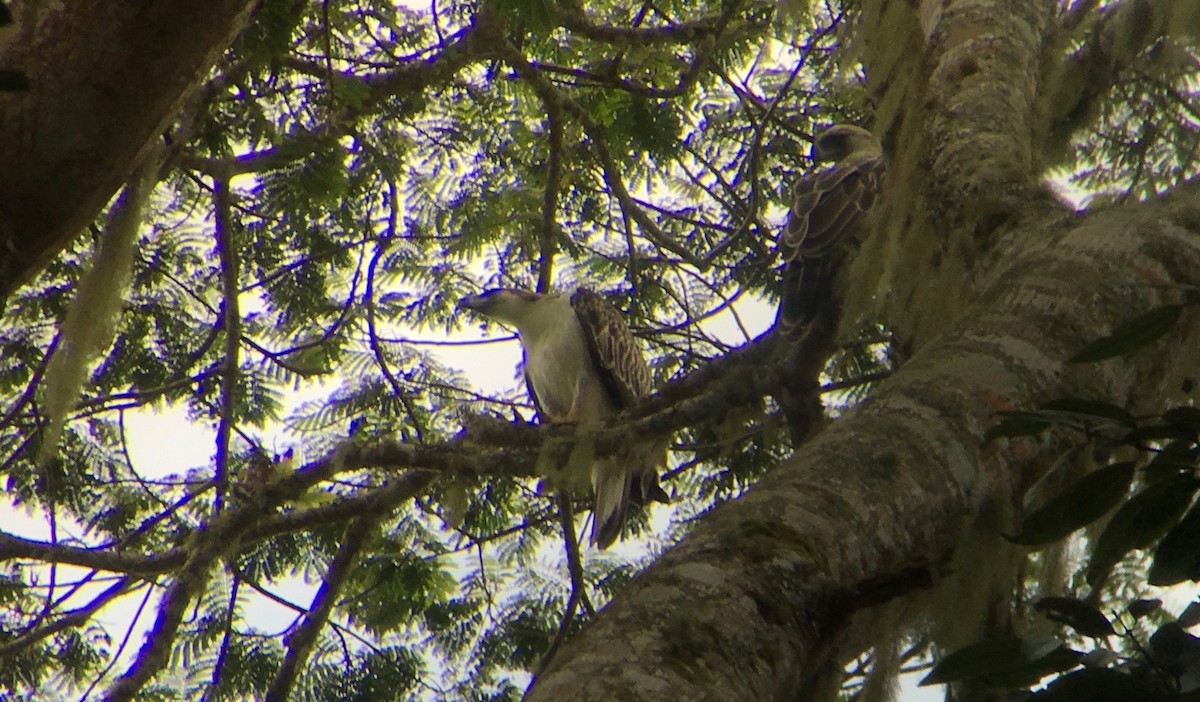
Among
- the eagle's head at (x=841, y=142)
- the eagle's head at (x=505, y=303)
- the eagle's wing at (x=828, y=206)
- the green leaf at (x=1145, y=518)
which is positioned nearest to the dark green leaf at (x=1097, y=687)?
the green leaf at (x=1145, y=518)

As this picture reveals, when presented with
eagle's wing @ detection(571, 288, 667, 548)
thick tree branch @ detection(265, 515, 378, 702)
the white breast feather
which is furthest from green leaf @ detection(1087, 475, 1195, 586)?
the white breast feather

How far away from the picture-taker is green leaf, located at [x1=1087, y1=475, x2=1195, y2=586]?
136cm

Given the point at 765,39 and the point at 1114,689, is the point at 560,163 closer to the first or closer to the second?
the point at 765,39

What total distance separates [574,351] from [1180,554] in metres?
4.35

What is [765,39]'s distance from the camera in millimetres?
4762

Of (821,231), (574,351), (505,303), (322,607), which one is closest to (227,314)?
(322,607)

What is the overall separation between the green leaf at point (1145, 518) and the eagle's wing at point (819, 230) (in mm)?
2380

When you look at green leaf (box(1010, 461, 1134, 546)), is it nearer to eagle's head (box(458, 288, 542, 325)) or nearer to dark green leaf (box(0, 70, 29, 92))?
dark green leaf (box(0, 70, 29, 92))

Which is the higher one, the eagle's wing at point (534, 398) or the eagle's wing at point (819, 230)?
the eagle's wing at point (534, 398)

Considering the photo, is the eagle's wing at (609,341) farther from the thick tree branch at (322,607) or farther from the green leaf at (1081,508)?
the green leaf at (1081,508)

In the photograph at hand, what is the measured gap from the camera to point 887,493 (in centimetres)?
154

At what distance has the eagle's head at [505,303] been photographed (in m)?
5.65

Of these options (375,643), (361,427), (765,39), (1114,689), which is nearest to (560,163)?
(765,39)

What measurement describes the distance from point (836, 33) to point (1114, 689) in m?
3.95
